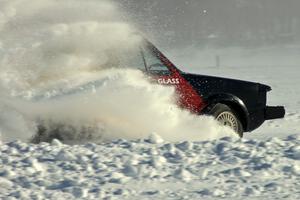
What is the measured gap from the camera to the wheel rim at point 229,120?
31.3 ft

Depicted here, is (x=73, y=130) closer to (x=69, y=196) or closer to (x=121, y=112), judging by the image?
(x=121, y=112)

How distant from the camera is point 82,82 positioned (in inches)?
349

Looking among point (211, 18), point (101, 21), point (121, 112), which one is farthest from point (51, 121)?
point (211, 18)

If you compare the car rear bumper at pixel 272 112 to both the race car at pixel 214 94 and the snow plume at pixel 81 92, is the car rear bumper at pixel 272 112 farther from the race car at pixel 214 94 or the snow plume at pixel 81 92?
the snow plume at pixel 81 92

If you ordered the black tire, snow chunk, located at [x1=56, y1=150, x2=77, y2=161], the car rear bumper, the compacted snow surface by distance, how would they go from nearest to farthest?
the compacted snow surface
snow chunk, located at [x1=56, y1=150, x2=77, y2=161]
the black tire
the car rear bumper

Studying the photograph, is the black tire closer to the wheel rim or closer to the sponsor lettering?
the wheel rim

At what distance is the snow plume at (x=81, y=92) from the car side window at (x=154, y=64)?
180 millimetres

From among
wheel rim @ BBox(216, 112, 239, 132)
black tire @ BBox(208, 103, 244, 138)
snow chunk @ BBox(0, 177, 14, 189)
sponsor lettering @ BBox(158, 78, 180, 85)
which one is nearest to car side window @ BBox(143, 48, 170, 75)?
sponsor lettering @ BBox(158, 78, 180, 85)

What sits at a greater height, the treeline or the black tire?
the treeline

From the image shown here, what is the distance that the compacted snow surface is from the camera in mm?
5977

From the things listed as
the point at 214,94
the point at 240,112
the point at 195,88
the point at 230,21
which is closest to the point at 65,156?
the point at 195,88

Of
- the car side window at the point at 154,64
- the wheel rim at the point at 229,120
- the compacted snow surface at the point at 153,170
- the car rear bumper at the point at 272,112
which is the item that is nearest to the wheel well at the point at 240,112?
the wheel rim at the point at 229,120

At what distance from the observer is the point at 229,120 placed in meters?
9.62

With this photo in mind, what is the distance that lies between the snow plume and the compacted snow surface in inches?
40.9
